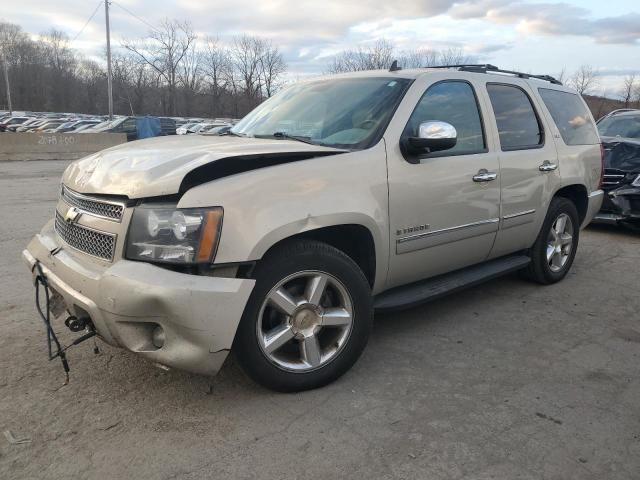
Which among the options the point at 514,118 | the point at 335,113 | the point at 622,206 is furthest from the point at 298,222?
the point at 622,206

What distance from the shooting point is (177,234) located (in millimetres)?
2527

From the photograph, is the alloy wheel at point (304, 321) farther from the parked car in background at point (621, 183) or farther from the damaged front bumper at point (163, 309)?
the parked car in background at point (621, 183)

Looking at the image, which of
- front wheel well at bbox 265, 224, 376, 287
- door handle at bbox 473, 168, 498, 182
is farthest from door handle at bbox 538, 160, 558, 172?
front wheel well at bbox 265, 224, 376, 287

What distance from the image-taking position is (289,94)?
14.1 feet

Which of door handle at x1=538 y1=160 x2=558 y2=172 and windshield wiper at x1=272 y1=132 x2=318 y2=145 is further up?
windshield wiper at x1=272 y1=132 x2=318 y2=145

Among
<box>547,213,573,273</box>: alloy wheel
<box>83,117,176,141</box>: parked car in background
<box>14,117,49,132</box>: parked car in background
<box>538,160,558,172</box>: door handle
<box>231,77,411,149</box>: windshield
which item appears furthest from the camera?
<box>14,117,49,132</box>: parked car in background

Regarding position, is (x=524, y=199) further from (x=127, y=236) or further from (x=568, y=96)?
(x=127, y=236)

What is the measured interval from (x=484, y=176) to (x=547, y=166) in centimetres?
105

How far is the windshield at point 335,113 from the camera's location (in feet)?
11.2

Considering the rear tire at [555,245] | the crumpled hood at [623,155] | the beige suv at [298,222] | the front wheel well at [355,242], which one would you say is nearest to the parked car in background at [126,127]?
the crumpled hood at [623,155]

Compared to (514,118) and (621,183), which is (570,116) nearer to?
(514,118)

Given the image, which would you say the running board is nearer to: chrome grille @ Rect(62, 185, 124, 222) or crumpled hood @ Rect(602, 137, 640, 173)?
chrome grille @ Rect(62, 185, 124, 222)

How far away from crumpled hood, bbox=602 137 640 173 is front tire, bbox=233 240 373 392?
6067 millimetres

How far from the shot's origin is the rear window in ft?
16.1
